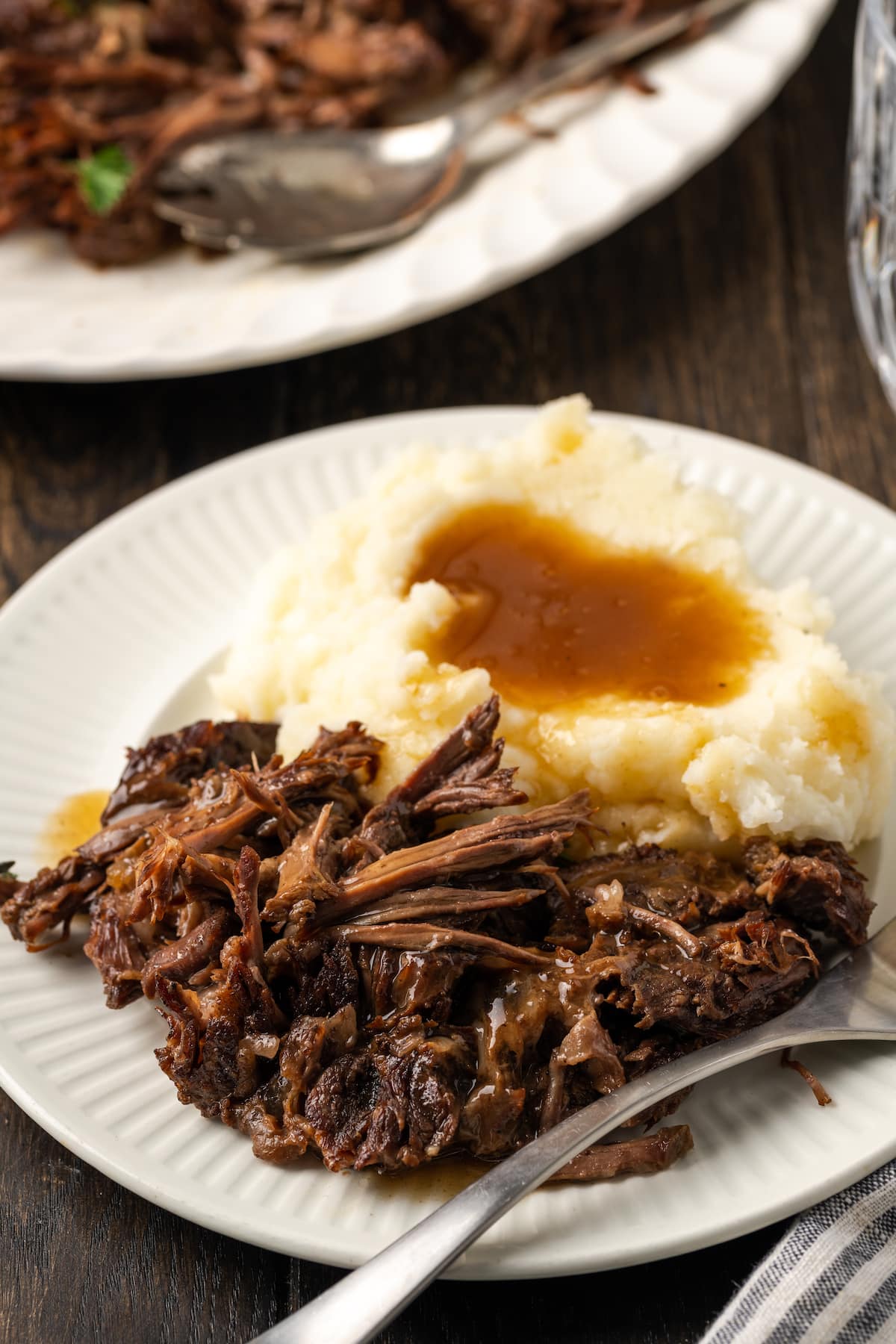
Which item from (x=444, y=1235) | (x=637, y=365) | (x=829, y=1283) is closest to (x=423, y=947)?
(x=444, y=1235)

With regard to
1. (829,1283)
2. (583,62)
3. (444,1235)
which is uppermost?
(583,62)

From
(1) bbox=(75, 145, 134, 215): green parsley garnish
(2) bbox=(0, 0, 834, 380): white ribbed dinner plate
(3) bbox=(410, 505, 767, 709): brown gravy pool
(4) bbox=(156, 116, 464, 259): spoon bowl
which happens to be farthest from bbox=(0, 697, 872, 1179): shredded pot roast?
(1) bbox=(75, 145, 134, 215): green parsley garnish

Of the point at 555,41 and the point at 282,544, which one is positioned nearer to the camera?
the point at 282,544

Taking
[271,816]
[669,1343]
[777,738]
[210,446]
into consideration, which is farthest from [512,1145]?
[210,446]

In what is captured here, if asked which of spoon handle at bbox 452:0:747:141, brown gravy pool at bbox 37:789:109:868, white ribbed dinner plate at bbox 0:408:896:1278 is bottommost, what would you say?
brown gravy pool at bbox 37:789:109:868

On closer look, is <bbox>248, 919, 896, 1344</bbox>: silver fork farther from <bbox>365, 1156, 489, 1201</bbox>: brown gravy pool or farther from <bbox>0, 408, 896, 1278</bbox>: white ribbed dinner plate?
<bbox>365, 1156, 489, 1201</bbox>: brown gravy pool

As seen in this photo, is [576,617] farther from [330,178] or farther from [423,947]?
[330,178]

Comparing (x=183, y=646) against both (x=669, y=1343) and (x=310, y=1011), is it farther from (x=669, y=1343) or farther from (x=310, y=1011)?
(x=669, y=1343)
